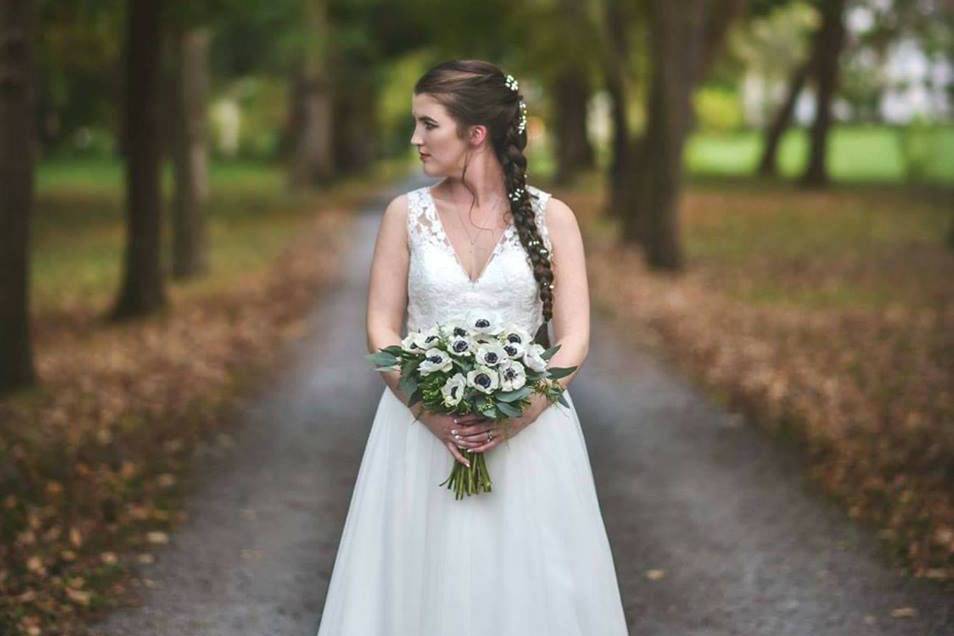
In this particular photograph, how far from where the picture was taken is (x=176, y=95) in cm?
1994

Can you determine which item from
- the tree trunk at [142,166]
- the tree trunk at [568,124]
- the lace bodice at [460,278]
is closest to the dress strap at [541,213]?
the lace bodice at [460,278]

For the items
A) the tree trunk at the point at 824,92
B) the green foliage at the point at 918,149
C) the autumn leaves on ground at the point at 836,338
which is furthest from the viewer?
the tree trunk at the point at 824,92

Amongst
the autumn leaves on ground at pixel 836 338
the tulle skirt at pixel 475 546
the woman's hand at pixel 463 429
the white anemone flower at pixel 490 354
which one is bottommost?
the autumn leaves on ground at pixel 836 338

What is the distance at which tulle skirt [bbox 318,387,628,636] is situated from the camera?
423cm

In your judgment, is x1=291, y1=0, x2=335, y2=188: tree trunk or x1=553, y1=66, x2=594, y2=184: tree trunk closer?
x1=291, y1=0, x2=335, y2=188: tree trunk

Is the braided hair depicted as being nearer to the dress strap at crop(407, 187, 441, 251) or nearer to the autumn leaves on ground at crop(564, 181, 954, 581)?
the dress strap at crop(407, 187, 441, 251)

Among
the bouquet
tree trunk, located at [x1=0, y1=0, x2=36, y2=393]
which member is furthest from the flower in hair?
tree trunk, located at [x1=0, y1=0, x2=36, y2=393]

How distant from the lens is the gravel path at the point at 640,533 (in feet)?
19.7

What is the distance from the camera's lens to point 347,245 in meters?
26.0

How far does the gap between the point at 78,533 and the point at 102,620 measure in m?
1.12

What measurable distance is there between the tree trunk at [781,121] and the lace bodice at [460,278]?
37885 mm

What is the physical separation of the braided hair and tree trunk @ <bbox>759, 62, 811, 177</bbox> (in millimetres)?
37801

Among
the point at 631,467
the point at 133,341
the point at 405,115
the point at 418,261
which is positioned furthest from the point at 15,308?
the point at 405,115

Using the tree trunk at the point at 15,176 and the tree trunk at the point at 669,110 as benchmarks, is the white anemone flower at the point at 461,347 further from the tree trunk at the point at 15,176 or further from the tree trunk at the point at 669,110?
the tree trunk at the point at 669,110
